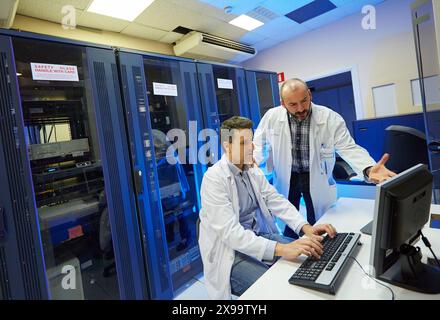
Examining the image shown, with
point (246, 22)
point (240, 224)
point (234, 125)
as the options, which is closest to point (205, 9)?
point (246, 22)

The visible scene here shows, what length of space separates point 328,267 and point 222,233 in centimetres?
48

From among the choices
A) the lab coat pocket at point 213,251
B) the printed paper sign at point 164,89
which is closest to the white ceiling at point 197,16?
the printed paper sign at point 164,89

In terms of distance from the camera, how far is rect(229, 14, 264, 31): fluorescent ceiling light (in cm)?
343

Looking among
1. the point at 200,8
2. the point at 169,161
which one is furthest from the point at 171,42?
the point at 169,161

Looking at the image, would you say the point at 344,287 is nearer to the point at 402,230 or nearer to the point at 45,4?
the point at 402,230

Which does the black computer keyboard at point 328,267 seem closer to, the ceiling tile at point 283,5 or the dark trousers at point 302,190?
the dark trousers at point 302,190

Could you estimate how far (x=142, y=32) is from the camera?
338 cm

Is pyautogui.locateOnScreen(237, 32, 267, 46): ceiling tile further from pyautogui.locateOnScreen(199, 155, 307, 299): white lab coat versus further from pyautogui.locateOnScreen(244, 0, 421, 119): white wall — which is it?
pyautogui.locateOnScreen(199, 155, 307, 299): white lab coat

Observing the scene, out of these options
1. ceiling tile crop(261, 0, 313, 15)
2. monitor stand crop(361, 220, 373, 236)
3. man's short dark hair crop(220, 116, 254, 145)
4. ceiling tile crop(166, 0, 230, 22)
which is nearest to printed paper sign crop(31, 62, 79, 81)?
man's short dark hair crop(220, 116, 254, 145)

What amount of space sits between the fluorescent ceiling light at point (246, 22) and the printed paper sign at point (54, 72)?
7.92 ft

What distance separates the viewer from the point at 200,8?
2.96 m

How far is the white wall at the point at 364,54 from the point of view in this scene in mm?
3486

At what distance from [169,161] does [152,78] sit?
0.75 metres
